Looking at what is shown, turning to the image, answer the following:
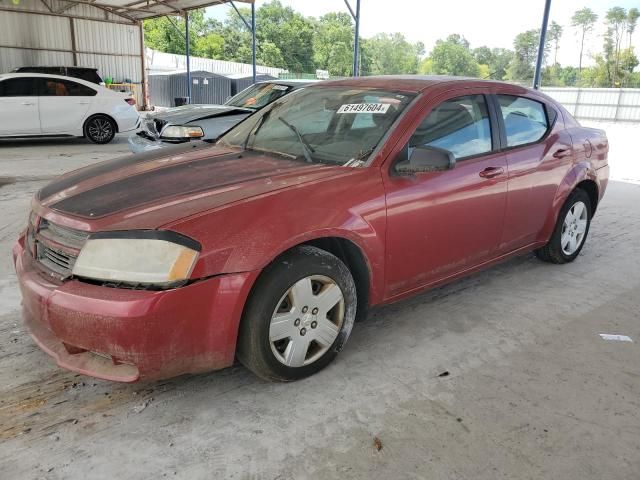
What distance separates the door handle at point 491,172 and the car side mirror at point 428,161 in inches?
22.6

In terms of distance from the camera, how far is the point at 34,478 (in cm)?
210

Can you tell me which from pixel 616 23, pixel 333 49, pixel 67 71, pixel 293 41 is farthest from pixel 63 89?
pixel 616 23

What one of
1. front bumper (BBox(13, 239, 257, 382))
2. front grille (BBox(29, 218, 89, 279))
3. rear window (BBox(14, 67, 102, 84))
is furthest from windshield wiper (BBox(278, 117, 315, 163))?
rear window (BBox(14, 67, 102, 84))

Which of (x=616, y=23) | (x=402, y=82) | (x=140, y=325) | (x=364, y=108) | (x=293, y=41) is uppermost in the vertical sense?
(x=616, y=23)

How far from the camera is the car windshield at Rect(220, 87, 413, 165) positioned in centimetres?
318

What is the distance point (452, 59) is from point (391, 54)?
12212 mm

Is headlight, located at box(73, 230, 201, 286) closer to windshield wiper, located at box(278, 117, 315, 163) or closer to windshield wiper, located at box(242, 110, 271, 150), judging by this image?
windshield wiper, located at box(278, 117, 315, 163)

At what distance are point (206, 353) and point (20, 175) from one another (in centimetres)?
723

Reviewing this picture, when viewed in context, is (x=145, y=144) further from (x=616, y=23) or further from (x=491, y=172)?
(x=616, y=23)

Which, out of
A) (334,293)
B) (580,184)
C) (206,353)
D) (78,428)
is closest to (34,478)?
(78,428)

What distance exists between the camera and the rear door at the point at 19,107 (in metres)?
Result: 10.9

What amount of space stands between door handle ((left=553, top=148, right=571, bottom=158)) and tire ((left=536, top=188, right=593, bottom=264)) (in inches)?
14.7

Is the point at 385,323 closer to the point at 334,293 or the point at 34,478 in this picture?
the point at 334,293

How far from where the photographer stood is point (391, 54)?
302 feet
